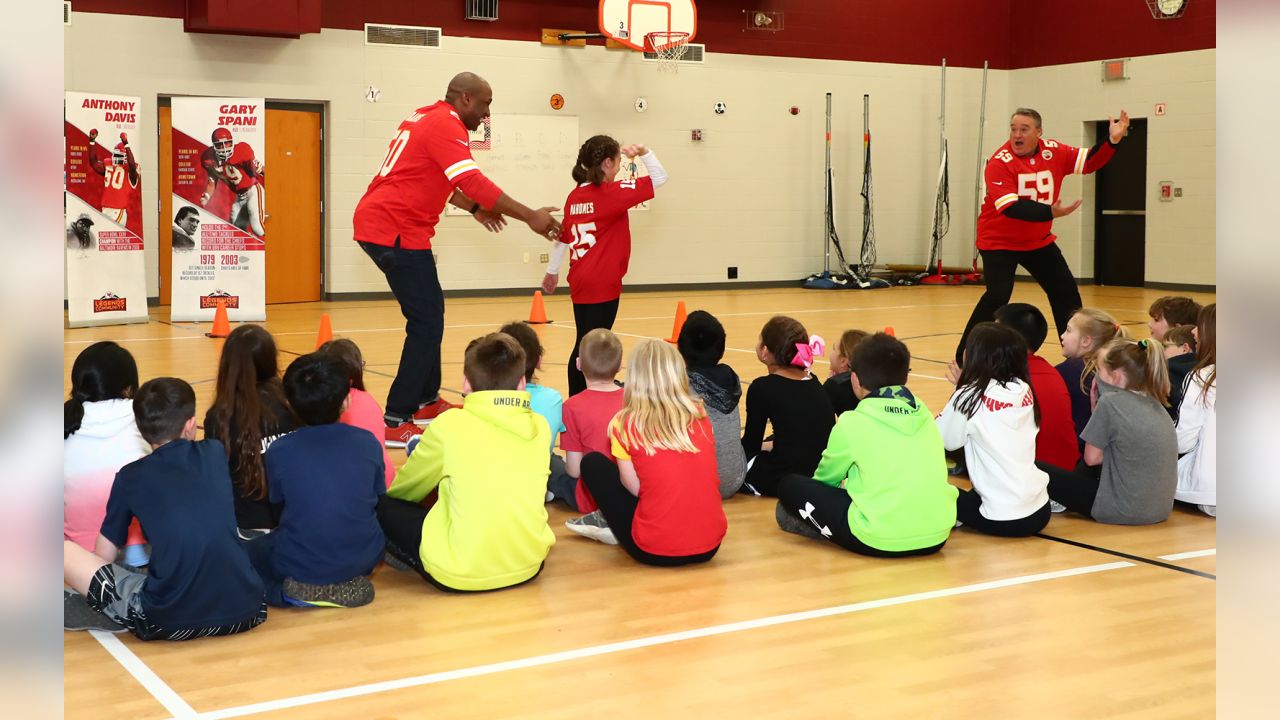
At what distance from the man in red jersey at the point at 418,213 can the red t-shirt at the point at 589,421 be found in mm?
1540

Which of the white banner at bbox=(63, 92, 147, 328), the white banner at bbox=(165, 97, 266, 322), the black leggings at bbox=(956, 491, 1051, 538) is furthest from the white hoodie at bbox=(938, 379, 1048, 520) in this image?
the white banner at bbox=(63, 92, 147, 328)

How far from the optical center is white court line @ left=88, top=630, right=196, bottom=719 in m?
2.69

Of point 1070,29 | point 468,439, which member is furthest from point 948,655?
point 1070,29

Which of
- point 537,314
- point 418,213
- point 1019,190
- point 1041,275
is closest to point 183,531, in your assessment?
point 418,213

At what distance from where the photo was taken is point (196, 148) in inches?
440

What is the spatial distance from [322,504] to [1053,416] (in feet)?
9.28

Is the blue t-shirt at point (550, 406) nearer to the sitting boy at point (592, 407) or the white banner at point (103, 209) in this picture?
the sitting boy at point (592, 407)

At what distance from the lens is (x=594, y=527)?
165 inches

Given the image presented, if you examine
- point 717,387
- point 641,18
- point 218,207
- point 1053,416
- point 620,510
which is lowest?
point 620,510

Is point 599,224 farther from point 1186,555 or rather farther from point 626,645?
point 626,645

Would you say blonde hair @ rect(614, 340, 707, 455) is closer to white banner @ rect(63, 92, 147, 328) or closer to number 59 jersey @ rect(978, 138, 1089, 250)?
number 59 jersey @ rect(978, 138, 1089, 250)

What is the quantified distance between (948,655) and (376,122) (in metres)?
11.7
